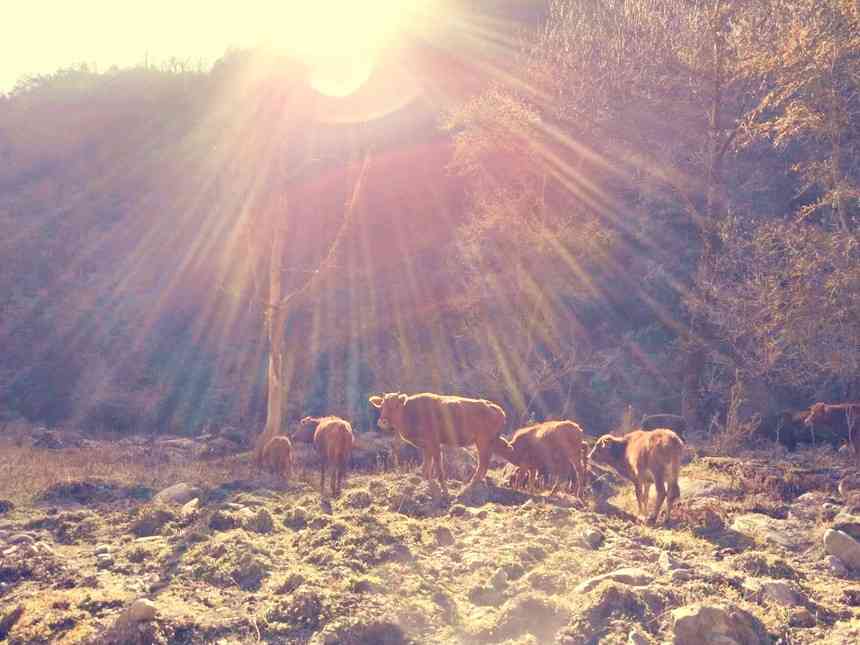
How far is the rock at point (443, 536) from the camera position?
910 cm

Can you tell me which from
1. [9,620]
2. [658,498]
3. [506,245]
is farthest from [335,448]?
[506,245]

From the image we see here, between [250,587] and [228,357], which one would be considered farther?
[228,357]

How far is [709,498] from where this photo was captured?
11.7m

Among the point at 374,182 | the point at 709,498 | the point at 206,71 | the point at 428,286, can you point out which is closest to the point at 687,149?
the point at 428,286

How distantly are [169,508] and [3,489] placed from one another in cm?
442

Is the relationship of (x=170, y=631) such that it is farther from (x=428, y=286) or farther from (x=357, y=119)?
(x=357, y=119)

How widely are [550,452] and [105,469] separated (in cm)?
961

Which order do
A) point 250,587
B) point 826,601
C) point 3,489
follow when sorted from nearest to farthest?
point 826,601
point 250,587
point 3,489

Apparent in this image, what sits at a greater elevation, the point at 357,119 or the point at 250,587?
the point at 357,119

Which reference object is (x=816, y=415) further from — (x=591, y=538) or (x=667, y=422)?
(x=591, y=538)

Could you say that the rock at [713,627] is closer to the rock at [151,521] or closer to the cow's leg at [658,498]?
the cow's leg at [658,498]

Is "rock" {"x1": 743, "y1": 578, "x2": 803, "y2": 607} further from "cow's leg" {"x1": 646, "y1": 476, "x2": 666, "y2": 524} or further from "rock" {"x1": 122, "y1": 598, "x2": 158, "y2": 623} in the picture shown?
"rock" {"x1": 122, "y1": 598, "x2": 158, "y2": 623}

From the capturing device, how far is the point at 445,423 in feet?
44.8

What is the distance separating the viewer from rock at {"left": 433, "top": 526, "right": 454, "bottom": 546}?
9.10 m
